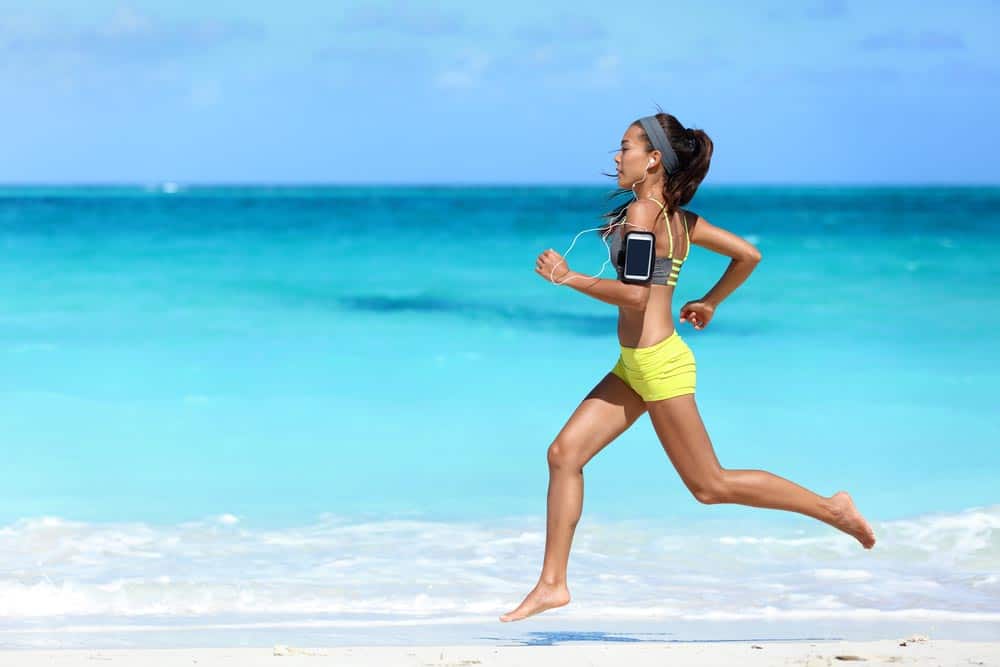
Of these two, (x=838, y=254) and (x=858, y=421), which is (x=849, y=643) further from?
(x=838, y=254)

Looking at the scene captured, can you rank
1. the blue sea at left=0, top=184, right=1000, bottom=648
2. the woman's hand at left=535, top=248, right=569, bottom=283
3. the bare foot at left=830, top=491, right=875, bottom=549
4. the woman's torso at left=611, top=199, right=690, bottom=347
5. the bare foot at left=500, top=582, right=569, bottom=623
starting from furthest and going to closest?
the blue sea at left=0, top=184, right=1000, bottom=648 → the bare foot at left=830, top=491, right=875, bottom=549 → the bare foot at left=500, top=582, right=569, bottom=623 → the woman's torso at left=611, top=199, right=690, bottom=347 → the woman's hand at left=535, top=248, right=569, bottom=283

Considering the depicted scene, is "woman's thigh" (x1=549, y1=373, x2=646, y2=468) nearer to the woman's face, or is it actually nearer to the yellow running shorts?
the yellow running shorts

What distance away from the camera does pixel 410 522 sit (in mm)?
7340

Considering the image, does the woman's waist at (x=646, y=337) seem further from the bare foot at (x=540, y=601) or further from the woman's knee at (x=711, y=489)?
the bare foot at (x=540, y=601)

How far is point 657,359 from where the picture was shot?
177 inches

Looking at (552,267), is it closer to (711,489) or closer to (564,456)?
(564,456)

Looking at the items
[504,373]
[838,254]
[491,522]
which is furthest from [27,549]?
[838,254]

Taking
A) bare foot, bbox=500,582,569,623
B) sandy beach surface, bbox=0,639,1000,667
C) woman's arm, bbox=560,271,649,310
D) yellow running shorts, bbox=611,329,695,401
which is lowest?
sandy beach surface, bbox=0,639,1000,667

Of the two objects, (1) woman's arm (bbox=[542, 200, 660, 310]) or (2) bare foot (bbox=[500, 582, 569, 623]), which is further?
(2) bare foot (bbox=[500, 582, 569, 623])

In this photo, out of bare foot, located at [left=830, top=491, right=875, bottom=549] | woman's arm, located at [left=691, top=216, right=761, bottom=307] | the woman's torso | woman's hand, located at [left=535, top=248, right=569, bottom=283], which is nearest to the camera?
woman's hand, located at [left=535, top=248, right=569, bottom=283]

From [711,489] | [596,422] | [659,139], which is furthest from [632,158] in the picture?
[711,489]

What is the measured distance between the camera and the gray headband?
4.48 metres

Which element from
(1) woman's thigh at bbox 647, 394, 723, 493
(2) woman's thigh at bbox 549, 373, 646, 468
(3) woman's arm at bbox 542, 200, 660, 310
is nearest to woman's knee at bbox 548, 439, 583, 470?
(2) woman's thigh at bbox 549, 373, 646, 468

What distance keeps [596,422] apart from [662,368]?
0.98ft
